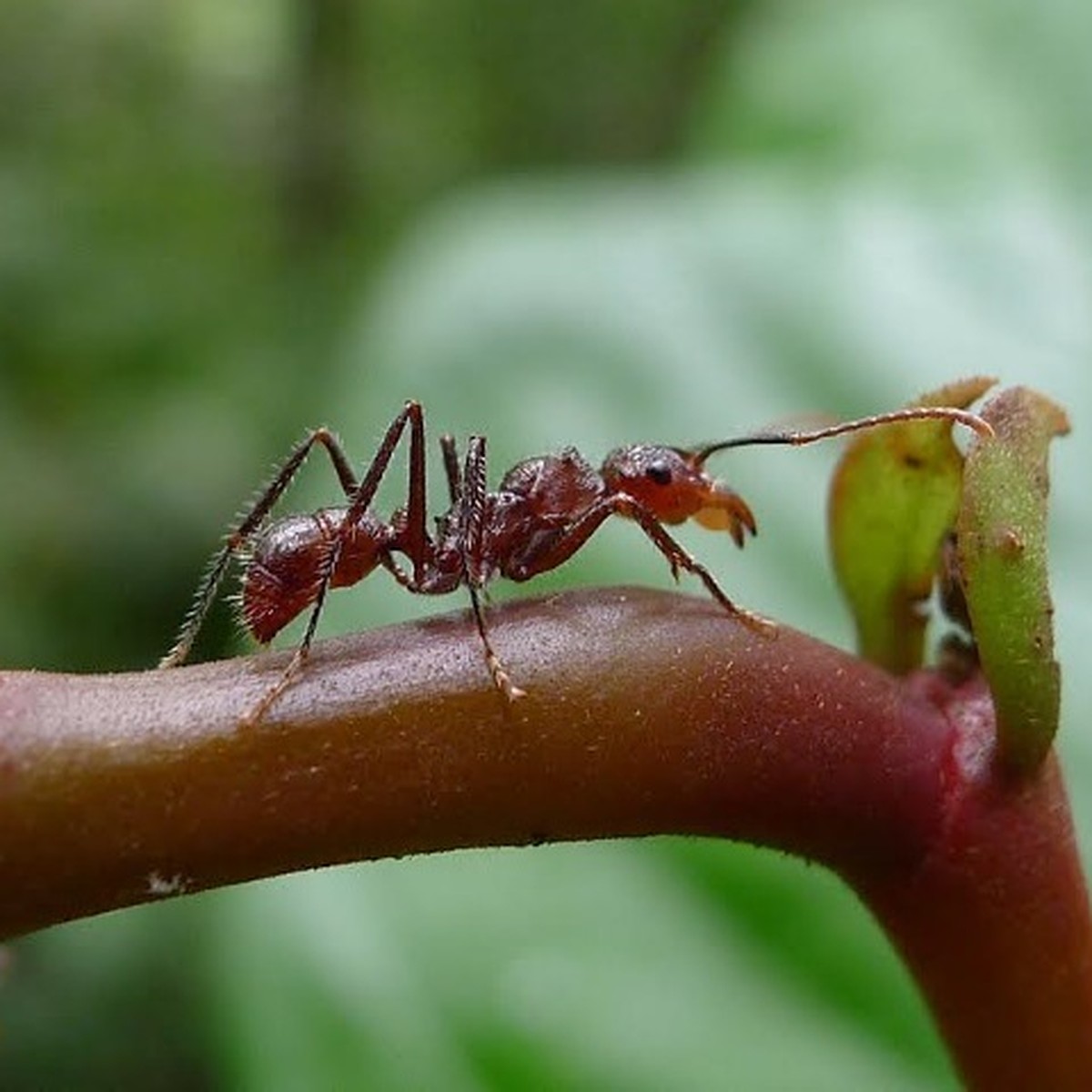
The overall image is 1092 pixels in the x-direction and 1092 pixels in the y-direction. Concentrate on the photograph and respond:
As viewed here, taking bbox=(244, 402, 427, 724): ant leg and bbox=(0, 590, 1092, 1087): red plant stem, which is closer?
bbox=(0, 590, 1092, 1087): red plant stem

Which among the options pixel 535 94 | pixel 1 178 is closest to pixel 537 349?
pixel 1 178

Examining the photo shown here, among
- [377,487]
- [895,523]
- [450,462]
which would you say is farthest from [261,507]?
[895,523]

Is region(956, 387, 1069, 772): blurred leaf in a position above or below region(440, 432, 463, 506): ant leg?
above

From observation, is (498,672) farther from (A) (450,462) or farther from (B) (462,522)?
(A) (450,462)

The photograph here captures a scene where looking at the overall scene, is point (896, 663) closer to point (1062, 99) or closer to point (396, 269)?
point (1062, 99)

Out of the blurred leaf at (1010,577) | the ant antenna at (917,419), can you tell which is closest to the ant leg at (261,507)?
the ant antenna at (917,419)

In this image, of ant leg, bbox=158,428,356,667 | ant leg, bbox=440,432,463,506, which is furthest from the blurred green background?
ant leg, bbox=158,428,356,667

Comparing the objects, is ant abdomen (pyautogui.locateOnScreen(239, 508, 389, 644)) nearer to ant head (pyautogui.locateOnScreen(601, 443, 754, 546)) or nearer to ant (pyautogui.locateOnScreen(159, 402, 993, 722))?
ant (pyautogui.locateOnScreen(159, 402, 993, 722))
